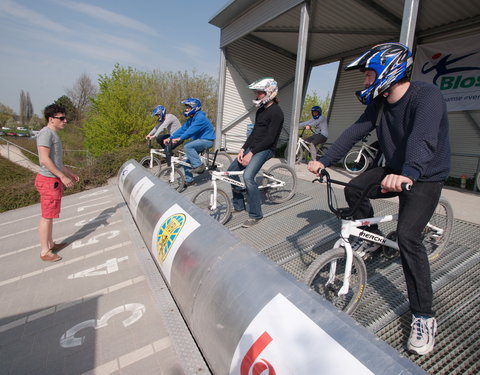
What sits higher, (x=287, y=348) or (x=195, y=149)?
(x=195, y=149)

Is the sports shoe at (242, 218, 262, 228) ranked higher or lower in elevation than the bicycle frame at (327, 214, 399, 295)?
lower

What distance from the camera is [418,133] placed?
192 centimetres

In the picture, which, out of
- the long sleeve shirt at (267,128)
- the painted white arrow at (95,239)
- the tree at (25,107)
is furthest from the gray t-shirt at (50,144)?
the tree at (25,107)

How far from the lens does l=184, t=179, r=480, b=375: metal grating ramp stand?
2004mm

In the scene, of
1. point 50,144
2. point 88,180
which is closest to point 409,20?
point 50,144

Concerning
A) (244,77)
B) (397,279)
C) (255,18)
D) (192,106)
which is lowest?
(397,279)

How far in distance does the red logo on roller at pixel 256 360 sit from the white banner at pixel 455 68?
9.84m

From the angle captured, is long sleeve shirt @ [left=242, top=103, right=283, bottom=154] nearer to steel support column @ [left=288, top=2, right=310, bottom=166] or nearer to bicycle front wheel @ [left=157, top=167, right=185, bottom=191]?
bicycle front wheel @ [left=157, top=167, right=185, bottom=191]

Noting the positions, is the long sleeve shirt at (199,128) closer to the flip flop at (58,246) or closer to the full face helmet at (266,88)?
the full face helmet at (266,88)

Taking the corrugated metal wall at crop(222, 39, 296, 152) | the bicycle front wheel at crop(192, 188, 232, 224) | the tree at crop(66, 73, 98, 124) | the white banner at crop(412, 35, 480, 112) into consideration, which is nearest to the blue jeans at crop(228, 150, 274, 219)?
the bicycle front wheel at crop(192, 188, 232, 224)

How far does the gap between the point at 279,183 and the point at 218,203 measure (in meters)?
1.36

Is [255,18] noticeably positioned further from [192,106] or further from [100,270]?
[100,270]

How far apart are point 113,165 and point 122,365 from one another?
947 centimetres

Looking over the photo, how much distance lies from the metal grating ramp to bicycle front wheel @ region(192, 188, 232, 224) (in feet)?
0.61
